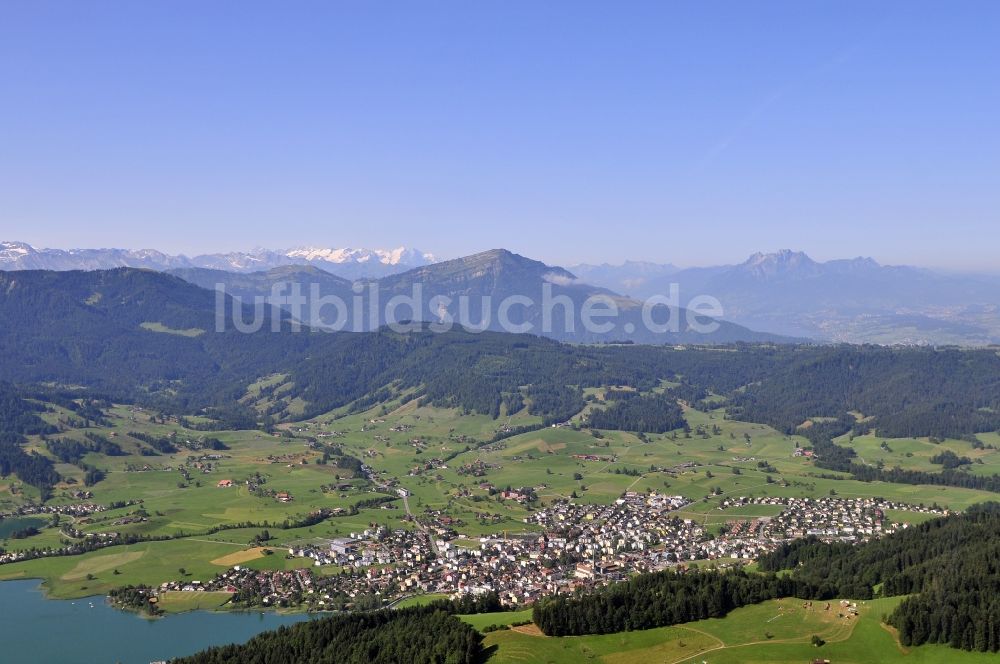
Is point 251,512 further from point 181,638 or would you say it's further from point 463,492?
point 181,638

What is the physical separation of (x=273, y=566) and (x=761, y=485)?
73178 mm

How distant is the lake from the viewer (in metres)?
75.3

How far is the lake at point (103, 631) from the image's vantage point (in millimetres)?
75312

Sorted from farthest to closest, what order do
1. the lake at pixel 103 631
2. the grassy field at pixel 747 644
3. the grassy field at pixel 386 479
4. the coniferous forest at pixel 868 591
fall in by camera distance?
the grassy field at pixel 386 479 < the lake at pixel 103 631 < the coniferous forest at pixel 868 591 < the grassy field at pixel 747 644

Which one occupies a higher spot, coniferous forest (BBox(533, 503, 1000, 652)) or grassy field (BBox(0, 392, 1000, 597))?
coniferous forest (BBox(533, 503, 1000, 652))

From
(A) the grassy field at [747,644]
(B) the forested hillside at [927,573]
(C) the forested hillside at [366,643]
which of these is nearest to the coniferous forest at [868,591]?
(B) the forested hillside at [927,573]

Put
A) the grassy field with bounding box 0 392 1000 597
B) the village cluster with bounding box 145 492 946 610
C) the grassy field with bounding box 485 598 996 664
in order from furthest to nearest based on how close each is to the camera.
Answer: the grassy field with bounding box 0 392 1000 597 < the village cluster with bounding box 145 492 946 610 < the grassy field with bounding box 485 598 996 664

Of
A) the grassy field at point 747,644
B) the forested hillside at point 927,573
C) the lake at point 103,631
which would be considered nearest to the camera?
the grassy field at point 747,644

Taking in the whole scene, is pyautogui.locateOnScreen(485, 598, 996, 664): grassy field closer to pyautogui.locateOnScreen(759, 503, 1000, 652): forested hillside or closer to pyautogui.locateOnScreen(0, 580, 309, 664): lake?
pyautogui.locateOnScreen(759, 503, 1000, 652): forested hillside

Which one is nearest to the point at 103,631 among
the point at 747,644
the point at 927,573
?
the point at 747,644

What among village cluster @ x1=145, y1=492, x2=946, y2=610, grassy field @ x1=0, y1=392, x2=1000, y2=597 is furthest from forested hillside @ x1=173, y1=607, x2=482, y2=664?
grassy field @ x1=0, y1=392, x2=1000, y2=597

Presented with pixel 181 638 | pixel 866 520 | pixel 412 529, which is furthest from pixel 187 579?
pixel 866 520

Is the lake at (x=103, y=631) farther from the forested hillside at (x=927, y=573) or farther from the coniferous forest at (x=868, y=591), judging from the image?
the forested hillside at (x=927, y=573)

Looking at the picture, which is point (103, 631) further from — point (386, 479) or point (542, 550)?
point (386, 479)
